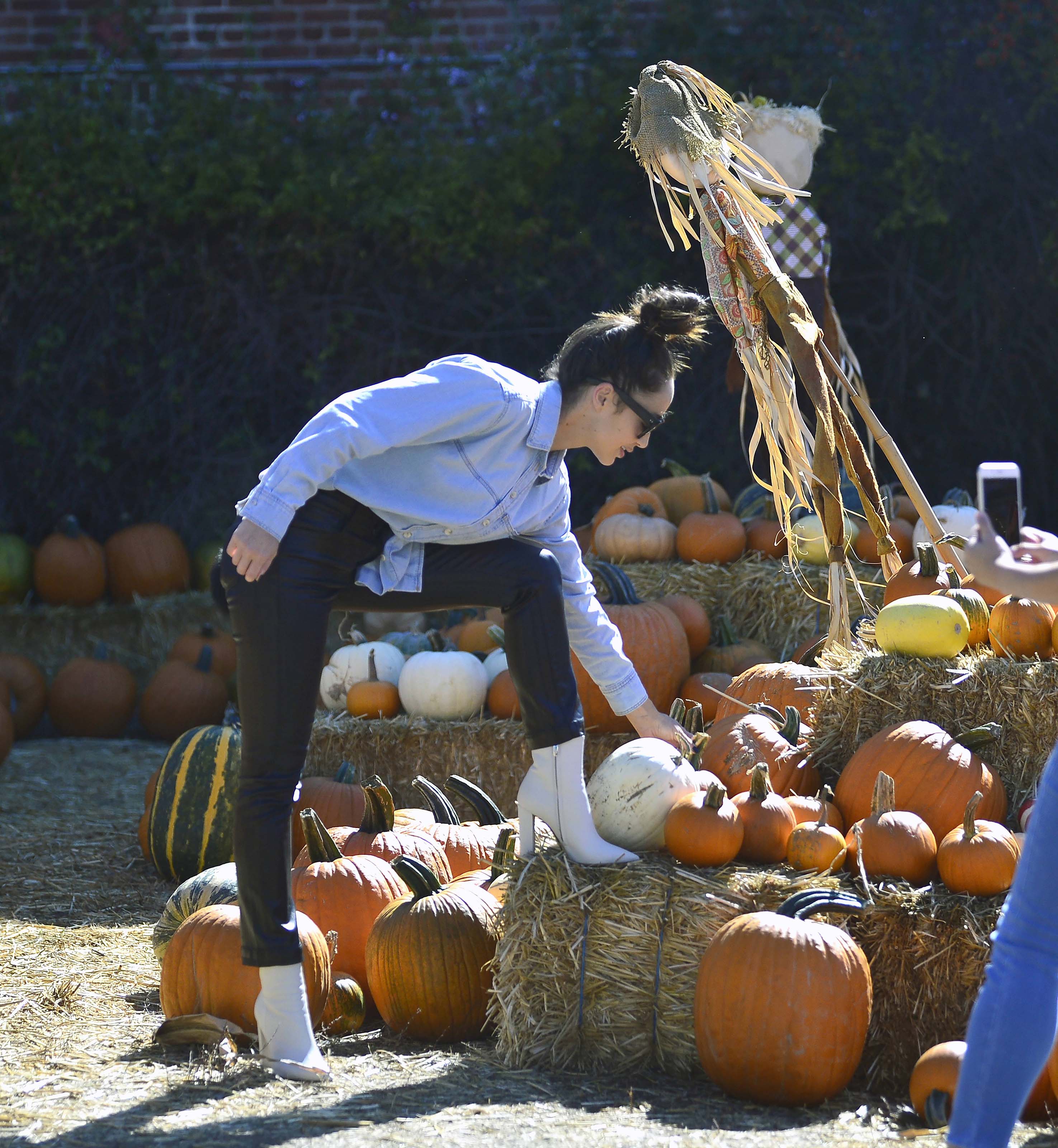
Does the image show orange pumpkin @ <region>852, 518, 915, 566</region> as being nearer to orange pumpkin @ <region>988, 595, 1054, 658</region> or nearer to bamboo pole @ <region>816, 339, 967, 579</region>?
bamboo pole @ <region>816, 339, 967, 579</region>

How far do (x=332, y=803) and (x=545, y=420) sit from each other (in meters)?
1.94

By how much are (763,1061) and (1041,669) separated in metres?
1.28

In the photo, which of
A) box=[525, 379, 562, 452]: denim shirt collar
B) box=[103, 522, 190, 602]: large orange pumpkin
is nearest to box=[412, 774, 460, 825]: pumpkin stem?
box=[525, 379, 562, 452]: denim shirt collar

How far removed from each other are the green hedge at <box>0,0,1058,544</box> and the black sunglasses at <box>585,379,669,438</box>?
149 inches

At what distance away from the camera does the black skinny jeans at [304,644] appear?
2.40 metres

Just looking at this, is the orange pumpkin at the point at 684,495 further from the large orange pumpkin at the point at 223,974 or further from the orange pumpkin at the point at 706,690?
the large orange pumpkin at the point at 223,974

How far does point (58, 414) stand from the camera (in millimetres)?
6605

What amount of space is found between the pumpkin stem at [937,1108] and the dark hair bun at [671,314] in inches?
57.1

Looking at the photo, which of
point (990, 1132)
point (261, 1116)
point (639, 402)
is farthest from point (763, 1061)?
point (639, 402)

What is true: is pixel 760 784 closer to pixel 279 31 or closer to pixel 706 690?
pixel 706 690

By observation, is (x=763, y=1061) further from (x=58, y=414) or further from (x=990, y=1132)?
(x=58, y=414)

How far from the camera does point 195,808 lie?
4180mm

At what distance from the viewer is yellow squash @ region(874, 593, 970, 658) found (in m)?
3.26

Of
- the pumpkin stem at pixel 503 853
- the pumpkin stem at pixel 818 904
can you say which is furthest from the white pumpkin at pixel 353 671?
the pumpkin stem at pixel 818 904
